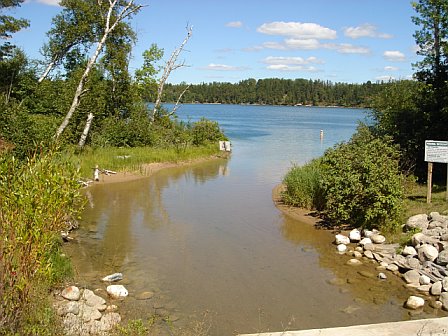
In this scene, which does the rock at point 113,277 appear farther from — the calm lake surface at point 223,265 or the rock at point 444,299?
the rock at point 444,299

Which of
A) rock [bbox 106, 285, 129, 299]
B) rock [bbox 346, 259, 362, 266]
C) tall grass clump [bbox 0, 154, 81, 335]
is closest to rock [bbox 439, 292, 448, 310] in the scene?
rock [bbox 346, 259, 362, 266]

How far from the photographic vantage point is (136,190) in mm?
19250

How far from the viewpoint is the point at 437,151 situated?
13500 mm

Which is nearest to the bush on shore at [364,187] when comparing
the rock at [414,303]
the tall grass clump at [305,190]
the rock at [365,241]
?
the tall grass clump at [305,190]

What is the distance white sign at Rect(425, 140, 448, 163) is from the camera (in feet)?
43.9

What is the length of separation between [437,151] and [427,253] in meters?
4.41

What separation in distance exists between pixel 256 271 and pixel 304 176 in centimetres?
651

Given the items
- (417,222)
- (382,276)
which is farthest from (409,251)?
(417,222)

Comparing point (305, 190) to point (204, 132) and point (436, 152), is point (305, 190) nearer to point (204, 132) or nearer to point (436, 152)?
Result: point (436, 152)

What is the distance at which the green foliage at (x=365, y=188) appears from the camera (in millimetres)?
12461

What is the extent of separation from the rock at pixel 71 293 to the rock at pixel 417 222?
8.26 m

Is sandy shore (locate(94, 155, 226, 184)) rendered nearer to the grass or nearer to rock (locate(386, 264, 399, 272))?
the grass

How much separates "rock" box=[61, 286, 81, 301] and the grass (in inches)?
465

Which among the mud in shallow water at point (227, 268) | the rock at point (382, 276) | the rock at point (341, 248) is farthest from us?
the rock at point (341, 248)
